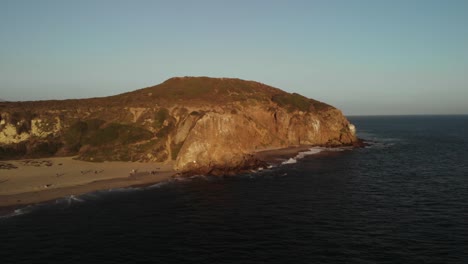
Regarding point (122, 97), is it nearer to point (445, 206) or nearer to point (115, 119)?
point (115, 119)

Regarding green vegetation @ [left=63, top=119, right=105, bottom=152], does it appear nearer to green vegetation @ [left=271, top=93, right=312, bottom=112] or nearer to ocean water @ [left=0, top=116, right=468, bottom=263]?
ocean water @ [left=0, top=116, right=468, bottom=263]

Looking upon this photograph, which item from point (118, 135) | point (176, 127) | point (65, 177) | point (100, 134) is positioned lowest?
point (65, 177)

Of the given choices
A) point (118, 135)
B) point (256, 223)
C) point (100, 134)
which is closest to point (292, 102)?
point (118, 135)

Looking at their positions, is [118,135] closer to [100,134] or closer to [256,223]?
[100,134]

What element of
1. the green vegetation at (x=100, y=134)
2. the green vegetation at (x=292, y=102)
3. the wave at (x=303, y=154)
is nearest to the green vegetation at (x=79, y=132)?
the green vegetation at (x=100, y=134)

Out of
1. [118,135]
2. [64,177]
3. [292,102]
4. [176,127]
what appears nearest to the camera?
[64,177]
